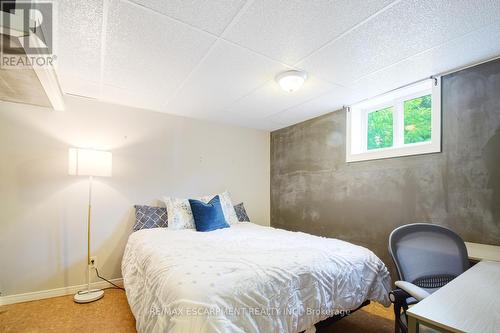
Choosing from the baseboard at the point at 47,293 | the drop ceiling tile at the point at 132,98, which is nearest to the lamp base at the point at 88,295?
the baseboard at the point at 47,293

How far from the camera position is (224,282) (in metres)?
1.17

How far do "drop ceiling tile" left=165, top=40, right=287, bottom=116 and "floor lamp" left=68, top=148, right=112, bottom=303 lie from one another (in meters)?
1.00

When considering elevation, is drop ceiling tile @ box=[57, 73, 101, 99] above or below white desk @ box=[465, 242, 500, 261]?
above

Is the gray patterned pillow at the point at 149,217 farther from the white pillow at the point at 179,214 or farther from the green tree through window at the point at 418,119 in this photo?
the green tree through window at the point at 418,119

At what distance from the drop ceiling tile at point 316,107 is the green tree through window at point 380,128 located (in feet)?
1.33

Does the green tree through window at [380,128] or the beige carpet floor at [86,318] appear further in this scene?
the green tree through window at [380,128]

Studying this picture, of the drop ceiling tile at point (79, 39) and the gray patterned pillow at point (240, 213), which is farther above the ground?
the drop ceiling tile at point (79, 39)

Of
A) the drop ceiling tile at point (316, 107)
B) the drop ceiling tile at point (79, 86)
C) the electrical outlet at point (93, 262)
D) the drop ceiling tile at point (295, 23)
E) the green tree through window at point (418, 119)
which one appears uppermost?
the drop ceiling tile at point (295, 23)

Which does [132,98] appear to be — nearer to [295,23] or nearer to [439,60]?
[295,23]

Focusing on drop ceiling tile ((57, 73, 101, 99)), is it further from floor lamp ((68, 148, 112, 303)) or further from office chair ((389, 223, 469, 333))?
office chair ((389, 223, 469, 333))

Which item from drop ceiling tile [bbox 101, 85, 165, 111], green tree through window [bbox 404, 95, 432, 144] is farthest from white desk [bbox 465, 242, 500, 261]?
drop ceiling tile [bbox 101, 85, 165, 111]

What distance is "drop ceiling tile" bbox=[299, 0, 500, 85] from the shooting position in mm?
1336

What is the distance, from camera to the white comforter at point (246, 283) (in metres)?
1.06

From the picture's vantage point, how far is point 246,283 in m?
1.20
